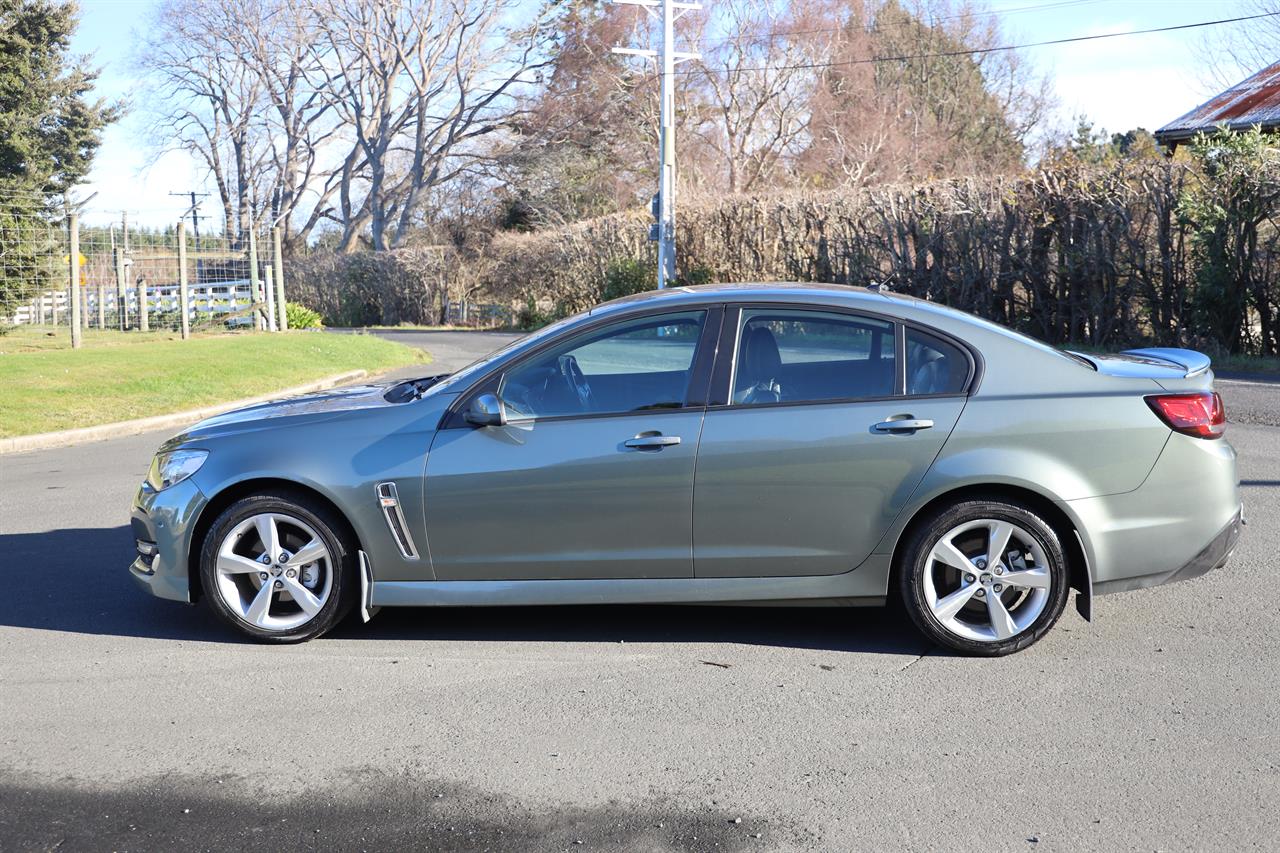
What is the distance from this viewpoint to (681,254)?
27.8m

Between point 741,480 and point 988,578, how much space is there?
1.07 m

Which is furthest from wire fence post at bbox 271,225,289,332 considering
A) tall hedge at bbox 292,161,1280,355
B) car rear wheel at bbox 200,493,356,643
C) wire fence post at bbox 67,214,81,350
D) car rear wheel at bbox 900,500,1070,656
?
car rear wheel at bbox 900,500,1070,656

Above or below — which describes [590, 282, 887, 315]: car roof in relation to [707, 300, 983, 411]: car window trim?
above

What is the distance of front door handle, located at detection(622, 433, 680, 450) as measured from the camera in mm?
4961

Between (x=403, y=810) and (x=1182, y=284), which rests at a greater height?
(x=1182, y=284)

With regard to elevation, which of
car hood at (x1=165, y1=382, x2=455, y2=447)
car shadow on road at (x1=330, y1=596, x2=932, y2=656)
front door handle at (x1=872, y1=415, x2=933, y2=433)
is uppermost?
car hood at (x1=165, y1=382, x2=455, y2=447)

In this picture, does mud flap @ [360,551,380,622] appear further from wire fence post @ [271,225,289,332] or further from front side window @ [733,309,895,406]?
wire fence post @ [271,225,289,332]

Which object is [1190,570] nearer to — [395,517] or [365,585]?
[395,517]

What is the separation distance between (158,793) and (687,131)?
4306 cm

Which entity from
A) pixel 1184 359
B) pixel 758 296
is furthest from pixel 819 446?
pixel 1184 359

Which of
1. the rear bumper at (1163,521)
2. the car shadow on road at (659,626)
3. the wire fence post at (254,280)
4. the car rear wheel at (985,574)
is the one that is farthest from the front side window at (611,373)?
the wire fence post at (254,280)

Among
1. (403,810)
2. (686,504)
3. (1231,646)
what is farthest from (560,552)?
(1231,646)

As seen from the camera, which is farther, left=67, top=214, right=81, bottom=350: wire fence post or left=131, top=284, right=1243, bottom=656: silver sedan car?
left=67, top=214, right=81, bottom=350: wire fence post

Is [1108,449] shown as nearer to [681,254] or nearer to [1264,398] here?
[1264,398]
